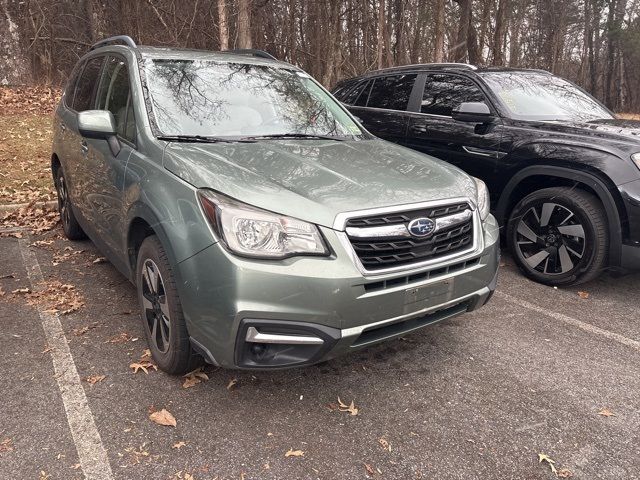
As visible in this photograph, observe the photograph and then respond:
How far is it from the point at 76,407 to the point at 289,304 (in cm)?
132

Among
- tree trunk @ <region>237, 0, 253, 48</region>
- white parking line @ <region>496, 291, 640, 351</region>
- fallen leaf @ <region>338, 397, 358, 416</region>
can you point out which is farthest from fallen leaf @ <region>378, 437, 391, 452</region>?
tree trunk @ <region>237, 0, 253, 48</region>

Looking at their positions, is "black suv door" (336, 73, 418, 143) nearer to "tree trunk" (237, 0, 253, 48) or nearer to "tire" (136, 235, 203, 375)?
"tire" (136, 235, 203, 375)

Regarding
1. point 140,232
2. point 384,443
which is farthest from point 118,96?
point 384,443

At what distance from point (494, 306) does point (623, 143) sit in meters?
1.63

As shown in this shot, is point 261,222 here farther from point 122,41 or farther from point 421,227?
point 122,41

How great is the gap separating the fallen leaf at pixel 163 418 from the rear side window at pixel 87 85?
269 centimetres

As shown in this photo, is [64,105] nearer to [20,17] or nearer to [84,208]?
[84,208]

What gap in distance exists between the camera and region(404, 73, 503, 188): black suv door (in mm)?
4898

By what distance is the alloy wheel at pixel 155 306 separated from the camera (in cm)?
283

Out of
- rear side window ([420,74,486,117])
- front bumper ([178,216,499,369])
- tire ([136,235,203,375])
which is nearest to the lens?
front bumper ([178,216,499,369])

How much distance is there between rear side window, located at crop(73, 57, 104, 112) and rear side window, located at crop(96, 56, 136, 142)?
23 centimetres

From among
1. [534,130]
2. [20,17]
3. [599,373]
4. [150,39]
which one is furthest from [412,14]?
[599,373]

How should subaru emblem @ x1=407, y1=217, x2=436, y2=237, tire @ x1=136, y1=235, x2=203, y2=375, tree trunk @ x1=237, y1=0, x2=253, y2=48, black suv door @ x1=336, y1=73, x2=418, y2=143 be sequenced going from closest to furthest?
subaru emblem @ x1=407, y1=217, x2=436, y2=237 → tire @ x1=136, y1=235, x2=203, y2=375 → black suv door @ x1=336, y1=73, x2=418, y2=143 → tree trunk @ x1=237, y1=0, x2=253, y2=48

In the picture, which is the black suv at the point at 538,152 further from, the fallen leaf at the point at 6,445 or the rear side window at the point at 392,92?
the fallen leaf at the point at 6,445
